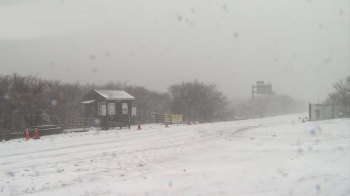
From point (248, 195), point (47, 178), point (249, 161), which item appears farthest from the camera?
point (249, 161)

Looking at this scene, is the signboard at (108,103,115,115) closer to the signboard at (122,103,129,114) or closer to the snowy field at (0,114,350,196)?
the signboard at (122,103,129,114)

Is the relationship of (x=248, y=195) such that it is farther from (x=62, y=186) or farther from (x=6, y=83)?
(x=6, y=83)

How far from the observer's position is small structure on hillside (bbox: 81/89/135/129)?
1192 inches

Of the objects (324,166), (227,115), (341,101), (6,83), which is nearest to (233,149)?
(324,166)

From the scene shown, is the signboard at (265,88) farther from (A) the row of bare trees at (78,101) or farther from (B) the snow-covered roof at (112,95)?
(B) the snow-covered roof at (112,95)

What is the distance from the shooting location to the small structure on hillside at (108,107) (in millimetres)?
30266

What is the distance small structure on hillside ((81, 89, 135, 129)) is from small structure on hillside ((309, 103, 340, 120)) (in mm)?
21831

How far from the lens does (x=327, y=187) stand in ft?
25.5

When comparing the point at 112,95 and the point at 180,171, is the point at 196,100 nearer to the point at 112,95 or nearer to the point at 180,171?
the point at 112,95

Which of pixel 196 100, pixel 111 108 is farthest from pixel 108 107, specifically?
pixel 196 100

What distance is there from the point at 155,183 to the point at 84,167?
3381 millimetres

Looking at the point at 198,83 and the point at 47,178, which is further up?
the point at 198,83

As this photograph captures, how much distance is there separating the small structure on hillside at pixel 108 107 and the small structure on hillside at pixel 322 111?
21831 millimetres

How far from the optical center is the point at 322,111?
130 feet
